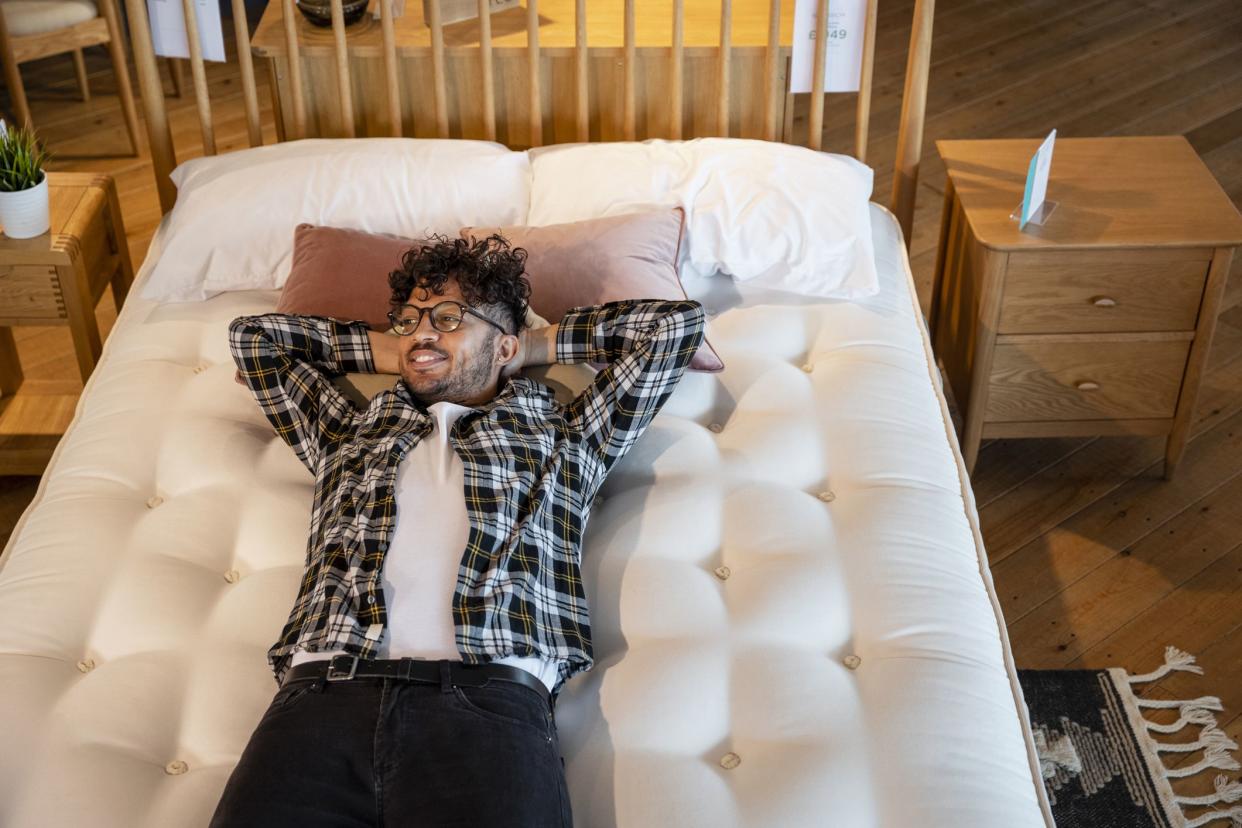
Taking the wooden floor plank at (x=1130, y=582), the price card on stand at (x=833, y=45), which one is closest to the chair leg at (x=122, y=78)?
the price card on stand at (x=833, y=45)

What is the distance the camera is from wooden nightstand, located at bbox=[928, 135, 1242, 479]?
2340 mm

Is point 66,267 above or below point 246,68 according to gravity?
below

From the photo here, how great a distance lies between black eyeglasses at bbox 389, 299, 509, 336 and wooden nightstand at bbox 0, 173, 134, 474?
0.87 m

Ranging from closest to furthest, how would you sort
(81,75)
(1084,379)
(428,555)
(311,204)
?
(428,555) < (311,204) < (1084,379) < (81,75)

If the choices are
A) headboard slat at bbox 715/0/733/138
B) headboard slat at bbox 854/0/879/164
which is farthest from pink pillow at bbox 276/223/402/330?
headboard slat at bbox 854/0/879/164

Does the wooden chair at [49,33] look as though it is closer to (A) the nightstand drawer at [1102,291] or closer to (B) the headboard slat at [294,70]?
(B) the headboard slat at [294,70]

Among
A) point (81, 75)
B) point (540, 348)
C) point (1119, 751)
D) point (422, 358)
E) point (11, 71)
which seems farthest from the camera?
point (81, 75)

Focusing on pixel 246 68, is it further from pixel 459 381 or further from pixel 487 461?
pixel 487 461

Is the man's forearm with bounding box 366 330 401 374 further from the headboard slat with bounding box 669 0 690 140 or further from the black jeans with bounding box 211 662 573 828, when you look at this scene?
the headboard slat with bounding box 669 0 690 140

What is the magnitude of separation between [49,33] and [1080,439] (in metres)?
2.78

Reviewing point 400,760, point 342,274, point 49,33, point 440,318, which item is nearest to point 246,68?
point 342,274

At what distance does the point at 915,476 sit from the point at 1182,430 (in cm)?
89

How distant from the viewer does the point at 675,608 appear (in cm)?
173

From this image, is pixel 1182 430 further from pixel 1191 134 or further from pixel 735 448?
pixel 1191 134
